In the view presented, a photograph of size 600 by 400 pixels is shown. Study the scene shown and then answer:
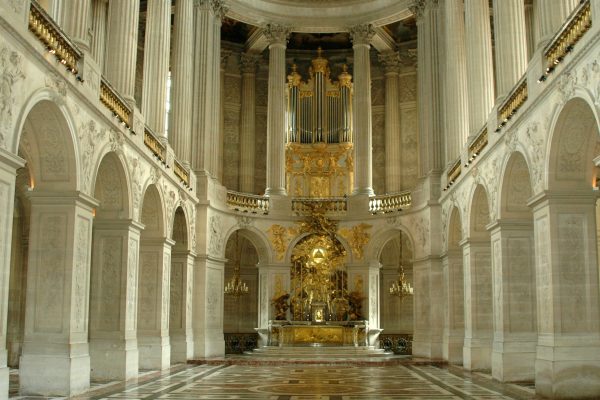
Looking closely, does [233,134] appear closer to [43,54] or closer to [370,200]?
[370,200]

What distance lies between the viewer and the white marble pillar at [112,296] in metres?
18.3

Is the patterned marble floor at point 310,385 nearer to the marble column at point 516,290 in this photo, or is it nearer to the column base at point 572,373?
the column base at point 572,373

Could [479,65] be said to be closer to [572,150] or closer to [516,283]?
[516,283]

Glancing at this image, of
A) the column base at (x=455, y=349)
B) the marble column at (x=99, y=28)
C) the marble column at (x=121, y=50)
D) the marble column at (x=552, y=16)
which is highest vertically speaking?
the marble column at (x=99, y=28)

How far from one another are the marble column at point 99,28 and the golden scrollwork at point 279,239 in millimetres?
8780

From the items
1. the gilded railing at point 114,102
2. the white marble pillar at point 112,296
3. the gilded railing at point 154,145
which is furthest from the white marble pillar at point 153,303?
the gilded railing at point 114,102

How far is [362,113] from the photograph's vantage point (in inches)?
1253

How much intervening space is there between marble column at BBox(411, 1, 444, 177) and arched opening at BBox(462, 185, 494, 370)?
6.18 metres

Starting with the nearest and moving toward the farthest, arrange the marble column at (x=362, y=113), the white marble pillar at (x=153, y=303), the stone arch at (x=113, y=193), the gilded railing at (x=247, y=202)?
the stone arch at (x=113, y=193) → the white marble pillar at (x=153, y=303) → the gilded railing at (x=247, y=202) → the marble column at (x=362, y=113)

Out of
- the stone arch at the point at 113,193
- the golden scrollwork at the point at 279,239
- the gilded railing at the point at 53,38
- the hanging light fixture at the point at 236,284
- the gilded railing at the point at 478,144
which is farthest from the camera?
the hanging light fixture at the point at 236,284

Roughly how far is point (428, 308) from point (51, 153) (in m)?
16.4

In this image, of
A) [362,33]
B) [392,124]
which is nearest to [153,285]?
[362,33]

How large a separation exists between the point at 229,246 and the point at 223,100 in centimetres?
650

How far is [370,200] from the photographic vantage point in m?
31.0
